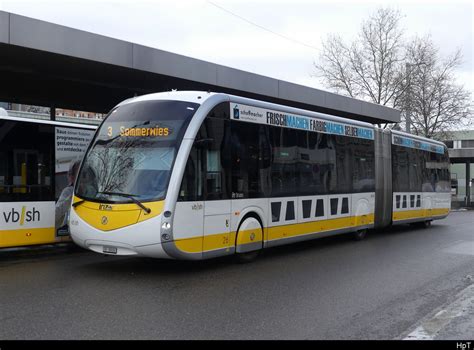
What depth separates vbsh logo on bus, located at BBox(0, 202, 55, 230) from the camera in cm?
941

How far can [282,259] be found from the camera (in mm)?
10461

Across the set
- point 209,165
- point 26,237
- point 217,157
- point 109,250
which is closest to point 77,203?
point 109,250

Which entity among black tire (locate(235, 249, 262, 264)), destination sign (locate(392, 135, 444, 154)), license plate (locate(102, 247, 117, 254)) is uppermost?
destination sign (locate(392, 135, 444, 154))

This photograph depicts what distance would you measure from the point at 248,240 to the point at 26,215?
427 cm

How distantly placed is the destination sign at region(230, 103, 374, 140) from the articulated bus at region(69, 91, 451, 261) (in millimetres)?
23

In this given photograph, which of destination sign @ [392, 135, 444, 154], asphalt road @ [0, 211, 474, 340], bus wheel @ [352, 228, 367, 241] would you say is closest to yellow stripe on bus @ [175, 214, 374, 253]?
bus wheel @ [352, 228, 367, 241]

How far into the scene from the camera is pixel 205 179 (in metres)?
8.52

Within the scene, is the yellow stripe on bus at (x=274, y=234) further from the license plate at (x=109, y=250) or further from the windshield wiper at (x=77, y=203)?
the windshield wiper at (x=77, y=203)

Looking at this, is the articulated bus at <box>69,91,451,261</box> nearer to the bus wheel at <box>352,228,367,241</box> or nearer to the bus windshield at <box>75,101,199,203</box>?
the bus windshield at <box>75,101,199,203</box>

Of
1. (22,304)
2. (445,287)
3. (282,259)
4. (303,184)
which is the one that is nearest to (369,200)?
(303,184)

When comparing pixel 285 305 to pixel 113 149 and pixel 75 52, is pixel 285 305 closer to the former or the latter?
pixel 113 149

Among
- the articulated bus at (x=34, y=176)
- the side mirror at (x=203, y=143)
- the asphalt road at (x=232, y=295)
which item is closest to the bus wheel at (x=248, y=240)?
the asphalt road at (x=232, y=295)

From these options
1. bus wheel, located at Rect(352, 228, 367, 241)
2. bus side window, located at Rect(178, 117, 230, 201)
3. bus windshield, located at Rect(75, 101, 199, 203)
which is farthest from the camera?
bus wheel, located at Rect(352, 228, 367, 241)
